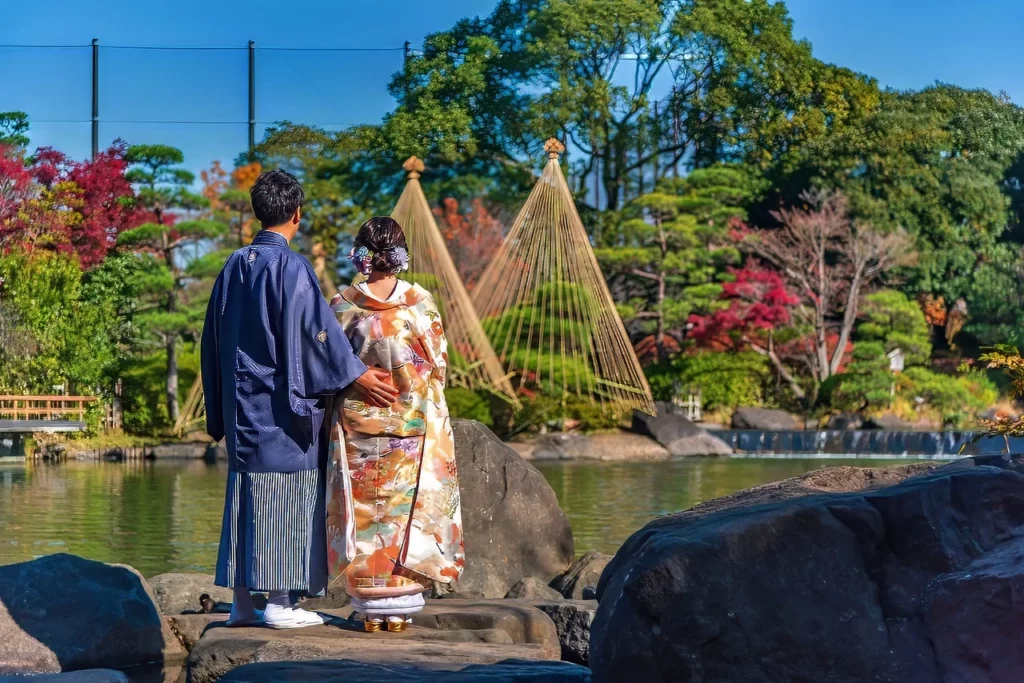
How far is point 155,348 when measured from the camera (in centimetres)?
1393

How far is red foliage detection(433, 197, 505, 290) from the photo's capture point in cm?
1681

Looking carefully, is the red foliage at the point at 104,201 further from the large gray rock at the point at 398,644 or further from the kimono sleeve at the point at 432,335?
the large gray rock at the point at 398,644

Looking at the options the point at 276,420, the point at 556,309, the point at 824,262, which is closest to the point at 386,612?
the point at 276,420

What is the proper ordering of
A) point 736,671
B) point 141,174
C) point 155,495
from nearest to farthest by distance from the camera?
1. point 736,671
2. point 155,495
3. point 141,174

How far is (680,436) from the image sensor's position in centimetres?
1277

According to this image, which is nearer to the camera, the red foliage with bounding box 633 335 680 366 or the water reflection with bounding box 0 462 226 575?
the water reflection with bounding box 0 462 226 575

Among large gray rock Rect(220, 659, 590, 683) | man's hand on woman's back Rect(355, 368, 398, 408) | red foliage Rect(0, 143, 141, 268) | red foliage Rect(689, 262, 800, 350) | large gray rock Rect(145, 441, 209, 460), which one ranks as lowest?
large gray rock Rect(145, 441, 209, 460)

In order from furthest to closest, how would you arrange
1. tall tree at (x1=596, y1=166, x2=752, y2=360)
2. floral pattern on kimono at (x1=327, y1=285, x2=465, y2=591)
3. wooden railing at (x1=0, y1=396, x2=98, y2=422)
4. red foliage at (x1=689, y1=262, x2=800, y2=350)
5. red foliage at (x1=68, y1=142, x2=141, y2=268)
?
tall tree at (x1=596, y1=166, x2=752, y2=360) → red foliage at (x1=689, y1=262, x2=800, y2=350) → red foliage at (x1=68, y1=142, x2=141, y2=268) → wooden railing at (x1=0, y1=396, x2=98, y2=422) → floral pattern on kimono at (x1=327, y1=285, x2=465, y2=591)

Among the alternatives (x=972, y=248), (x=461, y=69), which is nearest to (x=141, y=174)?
(x=461, y=69)

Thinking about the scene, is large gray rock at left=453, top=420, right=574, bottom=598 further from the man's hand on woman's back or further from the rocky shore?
the rocky shore

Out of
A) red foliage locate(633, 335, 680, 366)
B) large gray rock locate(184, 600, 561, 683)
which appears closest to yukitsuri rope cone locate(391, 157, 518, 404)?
red foliage locate(633, 335, 680, 366)

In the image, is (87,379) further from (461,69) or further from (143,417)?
(461,69)

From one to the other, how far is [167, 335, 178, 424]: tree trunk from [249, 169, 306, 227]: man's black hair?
10.8 meters

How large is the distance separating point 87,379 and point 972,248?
1104 centimetres
